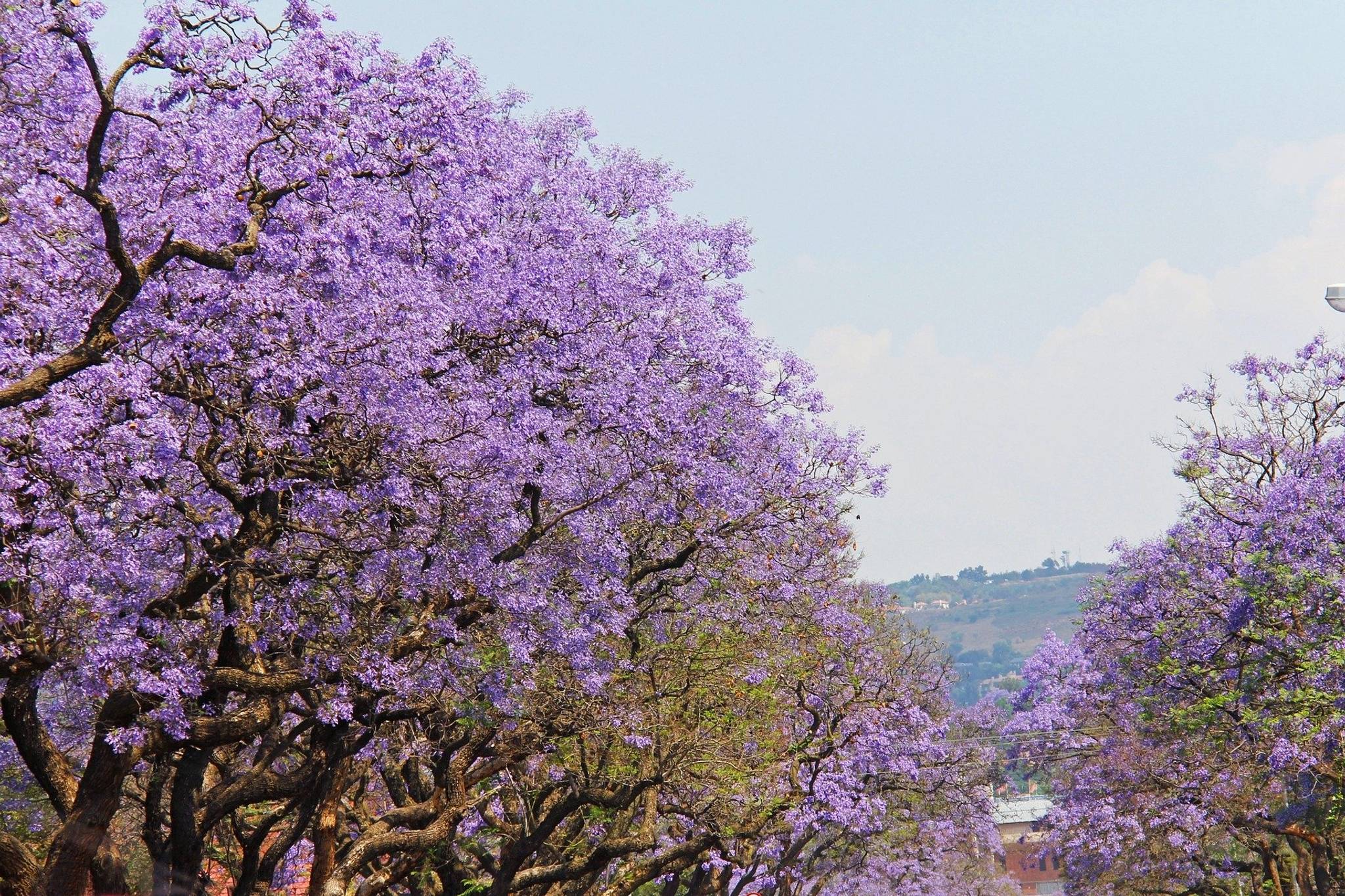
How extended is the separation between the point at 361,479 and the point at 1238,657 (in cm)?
1749

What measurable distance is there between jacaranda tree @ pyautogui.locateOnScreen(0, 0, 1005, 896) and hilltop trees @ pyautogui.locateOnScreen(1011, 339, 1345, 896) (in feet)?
21.0

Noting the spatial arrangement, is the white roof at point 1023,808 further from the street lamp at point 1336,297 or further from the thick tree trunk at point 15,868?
the thick tree trunk at point 15,868

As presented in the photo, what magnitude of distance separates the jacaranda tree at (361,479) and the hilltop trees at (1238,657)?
641 centimetres

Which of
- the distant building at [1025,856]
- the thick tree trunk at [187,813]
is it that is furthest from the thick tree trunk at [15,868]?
the distant building at [1025,856]

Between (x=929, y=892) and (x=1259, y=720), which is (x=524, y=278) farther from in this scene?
(x=929, y=892)

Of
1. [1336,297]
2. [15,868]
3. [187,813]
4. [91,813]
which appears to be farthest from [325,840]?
[1336,297]

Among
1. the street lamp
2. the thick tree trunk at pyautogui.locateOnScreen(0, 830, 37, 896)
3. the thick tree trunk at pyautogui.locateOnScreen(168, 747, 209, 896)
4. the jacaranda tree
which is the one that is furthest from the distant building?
the thick tree trunk at pyautogui.locateOnScreen(0, 830, 37, 896)

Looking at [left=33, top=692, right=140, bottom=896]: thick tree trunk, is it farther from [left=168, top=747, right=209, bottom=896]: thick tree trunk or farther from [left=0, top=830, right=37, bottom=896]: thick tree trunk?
[left=168, top=747, right=209, bottom=896]: thick tree trunk

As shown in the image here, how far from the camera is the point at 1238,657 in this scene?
26688 mm

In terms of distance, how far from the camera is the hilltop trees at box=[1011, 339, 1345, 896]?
24.0m

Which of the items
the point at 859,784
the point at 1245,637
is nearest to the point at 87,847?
the point at 1245,637

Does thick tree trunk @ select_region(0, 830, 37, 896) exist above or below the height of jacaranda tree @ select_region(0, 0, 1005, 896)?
below

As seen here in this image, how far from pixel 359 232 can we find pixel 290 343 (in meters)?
1.46

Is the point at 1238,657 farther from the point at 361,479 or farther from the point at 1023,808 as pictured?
the point at 1023,808
